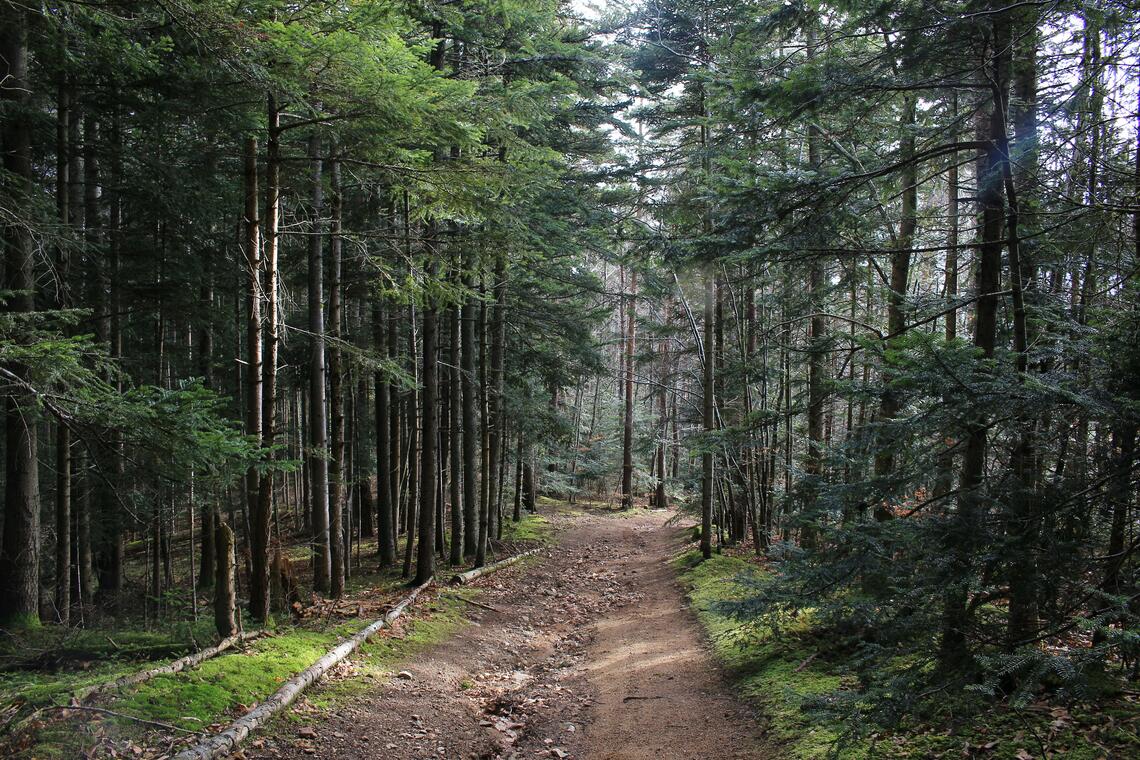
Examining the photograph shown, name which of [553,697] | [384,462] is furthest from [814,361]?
[384,462]

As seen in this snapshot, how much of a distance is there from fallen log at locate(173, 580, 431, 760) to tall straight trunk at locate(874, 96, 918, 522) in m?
5.58

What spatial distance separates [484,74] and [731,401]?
11253 mm

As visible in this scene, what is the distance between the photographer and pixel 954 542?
3.75 metres

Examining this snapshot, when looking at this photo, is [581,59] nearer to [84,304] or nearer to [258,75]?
[258,75]

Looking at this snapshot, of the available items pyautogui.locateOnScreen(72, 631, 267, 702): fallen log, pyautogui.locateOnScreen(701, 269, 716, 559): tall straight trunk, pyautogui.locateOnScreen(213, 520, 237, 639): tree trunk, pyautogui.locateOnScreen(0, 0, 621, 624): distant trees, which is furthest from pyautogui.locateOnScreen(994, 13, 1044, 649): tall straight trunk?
pyautogui.locateOnScreen(701, 269, 716, 559): tall straight trunk

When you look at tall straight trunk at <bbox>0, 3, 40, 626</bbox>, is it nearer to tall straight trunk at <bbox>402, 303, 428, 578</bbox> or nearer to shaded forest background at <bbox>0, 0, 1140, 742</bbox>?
shaded forest background at <bbox>0, 0, 1140, 742</bbox>

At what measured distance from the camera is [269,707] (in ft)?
20.0

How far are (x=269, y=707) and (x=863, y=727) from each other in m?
5.31

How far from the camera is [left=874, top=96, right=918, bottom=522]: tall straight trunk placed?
15.0 ft

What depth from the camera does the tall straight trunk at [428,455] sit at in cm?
1314

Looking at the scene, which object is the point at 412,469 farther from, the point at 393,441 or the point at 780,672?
the point at 780,672

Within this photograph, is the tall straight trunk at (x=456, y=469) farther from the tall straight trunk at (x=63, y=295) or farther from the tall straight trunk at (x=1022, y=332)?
the tall straight trunk at (x=1022, y=332)

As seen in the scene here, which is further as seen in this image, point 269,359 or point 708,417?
point 708,417

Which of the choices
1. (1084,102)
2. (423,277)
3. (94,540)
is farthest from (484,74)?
(94,540)
